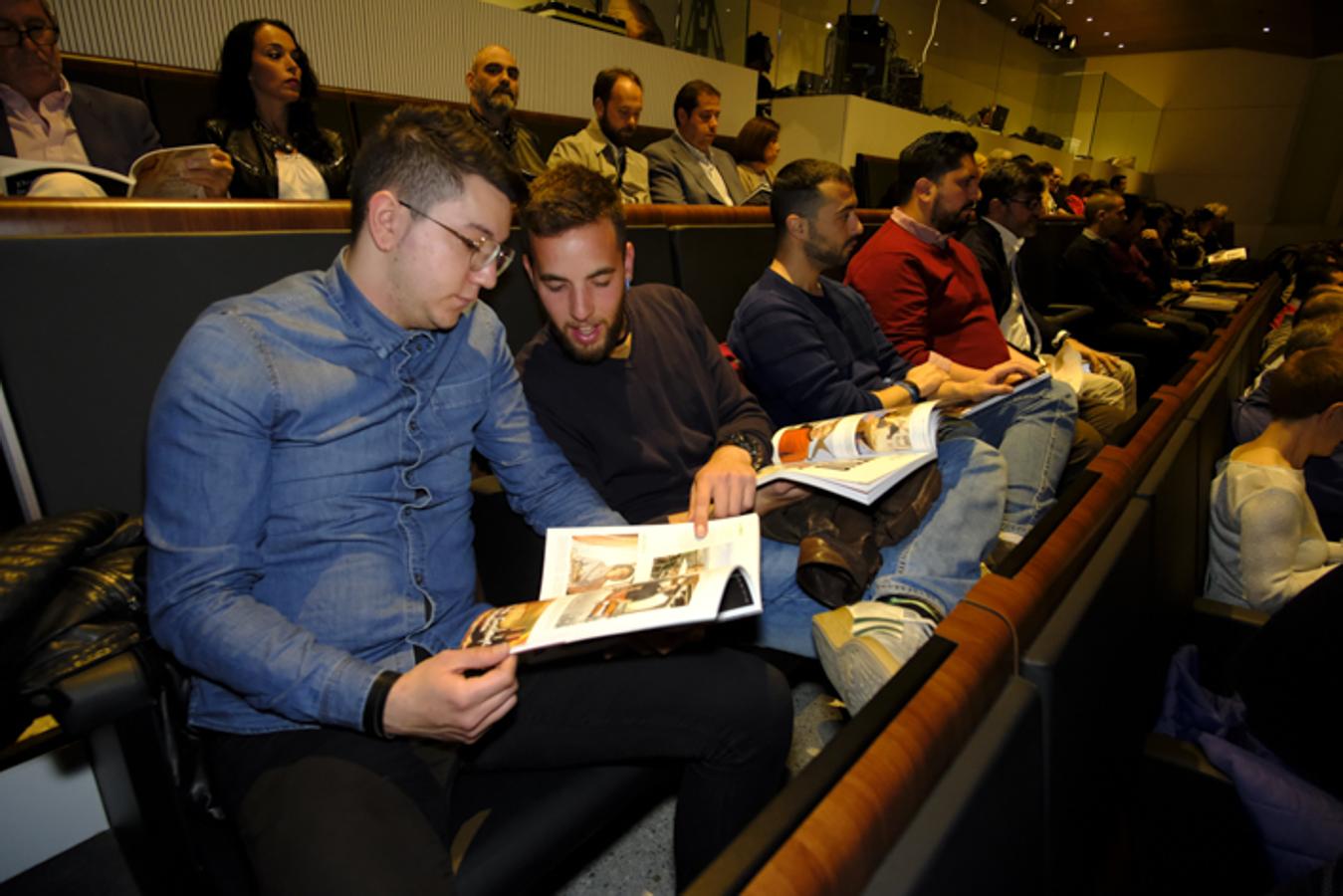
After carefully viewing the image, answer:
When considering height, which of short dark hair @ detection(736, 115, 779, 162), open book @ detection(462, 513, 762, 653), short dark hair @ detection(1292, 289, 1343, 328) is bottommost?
open book @ detection(462, 513, 762, 653)

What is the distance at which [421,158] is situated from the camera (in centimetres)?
99

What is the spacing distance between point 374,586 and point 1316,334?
3085 mm

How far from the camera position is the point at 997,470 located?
1480mm

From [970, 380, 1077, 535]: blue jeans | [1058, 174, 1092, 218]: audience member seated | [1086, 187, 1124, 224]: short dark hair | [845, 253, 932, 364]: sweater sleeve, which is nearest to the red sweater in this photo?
[845, 253, 932, 364]: sweater sleeve

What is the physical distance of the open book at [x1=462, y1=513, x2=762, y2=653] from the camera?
0.78m

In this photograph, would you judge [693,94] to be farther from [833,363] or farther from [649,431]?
[649,431]

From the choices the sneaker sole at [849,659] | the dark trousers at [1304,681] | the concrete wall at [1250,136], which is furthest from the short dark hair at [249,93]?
the concrete wall at [1250,136]

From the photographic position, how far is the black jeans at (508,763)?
2.40ft

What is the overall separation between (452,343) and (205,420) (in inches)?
15.7

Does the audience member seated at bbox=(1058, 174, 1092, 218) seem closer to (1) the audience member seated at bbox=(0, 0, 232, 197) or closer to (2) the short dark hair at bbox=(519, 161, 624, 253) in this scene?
(2) the short dark hair at bbox=(519, 161, 624, 253)

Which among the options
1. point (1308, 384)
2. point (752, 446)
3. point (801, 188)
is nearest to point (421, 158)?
point (752, 446)

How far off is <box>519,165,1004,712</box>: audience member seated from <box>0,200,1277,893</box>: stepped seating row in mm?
259

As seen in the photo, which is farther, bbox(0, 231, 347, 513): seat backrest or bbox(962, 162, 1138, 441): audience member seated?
bbox(962, 162, 1138, 441): audience member seated

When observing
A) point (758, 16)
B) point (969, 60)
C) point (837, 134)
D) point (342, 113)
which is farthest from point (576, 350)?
point (969, 60)
